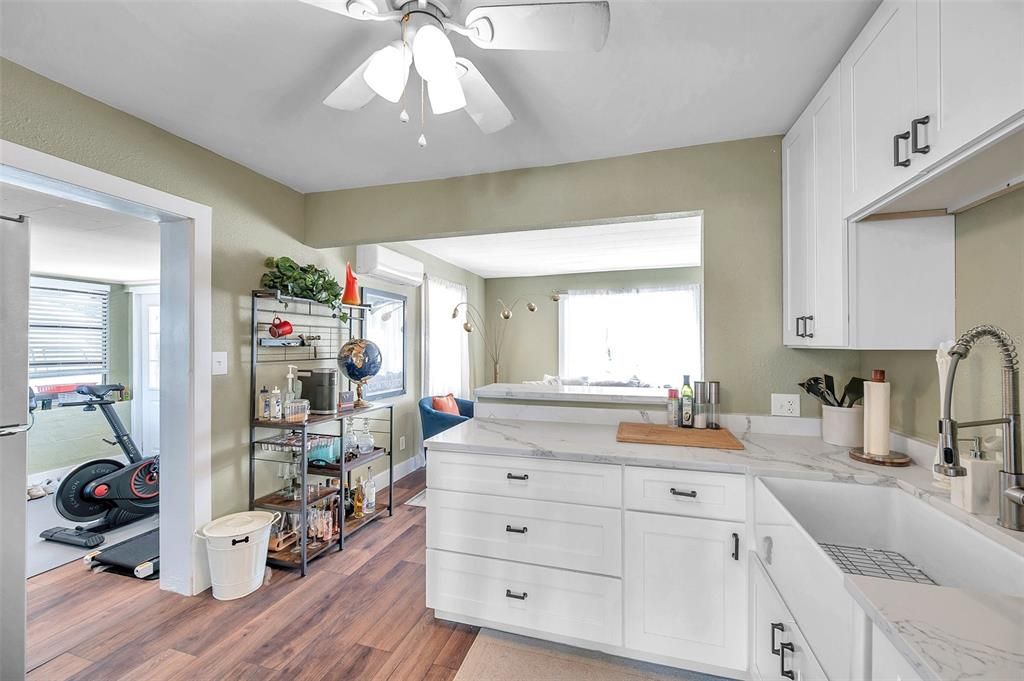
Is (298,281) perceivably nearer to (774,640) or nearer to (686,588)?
(686,588)

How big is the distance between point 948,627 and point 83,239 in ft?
17.0

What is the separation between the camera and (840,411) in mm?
1767

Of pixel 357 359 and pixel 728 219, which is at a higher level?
pixel 728 219

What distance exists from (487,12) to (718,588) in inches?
79.2

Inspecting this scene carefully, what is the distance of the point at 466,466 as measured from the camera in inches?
72.6

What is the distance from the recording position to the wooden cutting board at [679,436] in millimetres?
1769

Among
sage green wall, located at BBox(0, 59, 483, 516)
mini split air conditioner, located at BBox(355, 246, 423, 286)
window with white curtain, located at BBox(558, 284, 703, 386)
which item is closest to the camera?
sage green wall, located at BBox(0, 59, 483, 516)

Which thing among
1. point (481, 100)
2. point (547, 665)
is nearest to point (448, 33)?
point (481, 100)

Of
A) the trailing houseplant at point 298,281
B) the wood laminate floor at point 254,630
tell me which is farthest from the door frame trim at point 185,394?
the trailing houseplant at point 298,281

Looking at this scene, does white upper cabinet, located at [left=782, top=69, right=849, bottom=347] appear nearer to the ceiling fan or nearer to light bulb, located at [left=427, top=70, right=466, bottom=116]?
the ceiling fan

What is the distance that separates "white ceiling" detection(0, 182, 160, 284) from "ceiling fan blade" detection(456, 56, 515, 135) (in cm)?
168

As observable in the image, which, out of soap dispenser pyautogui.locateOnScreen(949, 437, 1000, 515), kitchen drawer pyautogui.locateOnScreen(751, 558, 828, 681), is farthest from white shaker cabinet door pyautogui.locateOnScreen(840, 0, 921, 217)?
kitchen drawer pyautogui.locateOnScreen(751, 558, 828, 681)

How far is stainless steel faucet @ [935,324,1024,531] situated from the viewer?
940 mm

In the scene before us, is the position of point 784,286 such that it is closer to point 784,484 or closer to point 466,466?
point 784,484
